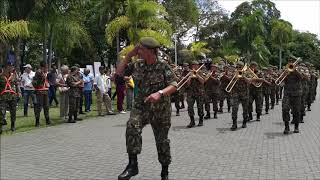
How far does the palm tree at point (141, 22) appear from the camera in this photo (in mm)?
23141

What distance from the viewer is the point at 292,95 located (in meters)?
12.3

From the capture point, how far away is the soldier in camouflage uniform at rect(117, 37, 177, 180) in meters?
6.78

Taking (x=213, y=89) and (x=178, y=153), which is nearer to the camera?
(x=178, y=153)

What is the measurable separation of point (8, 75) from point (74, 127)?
2.28 meters

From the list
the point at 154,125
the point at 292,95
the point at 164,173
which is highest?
the point at 292,95

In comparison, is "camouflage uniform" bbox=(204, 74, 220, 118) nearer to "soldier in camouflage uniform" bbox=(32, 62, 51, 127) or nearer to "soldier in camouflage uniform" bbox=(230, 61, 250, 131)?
"soldier in camouflage uniform" bbox=(230, 61, 250, 131)

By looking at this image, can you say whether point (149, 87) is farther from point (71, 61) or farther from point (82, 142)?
point (71, 61)

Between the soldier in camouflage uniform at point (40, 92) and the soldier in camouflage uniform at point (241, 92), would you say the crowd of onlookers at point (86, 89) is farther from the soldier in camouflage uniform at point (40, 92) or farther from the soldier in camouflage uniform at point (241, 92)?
the soldier in camouflage uniform at point (241, 92)

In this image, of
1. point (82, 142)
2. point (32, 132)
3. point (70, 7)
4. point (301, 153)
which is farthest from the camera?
point (70, 7)

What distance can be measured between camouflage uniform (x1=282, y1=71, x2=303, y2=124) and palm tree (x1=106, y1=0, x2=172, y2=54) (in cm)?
1162

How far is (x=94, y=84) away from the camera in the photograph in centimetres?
1855

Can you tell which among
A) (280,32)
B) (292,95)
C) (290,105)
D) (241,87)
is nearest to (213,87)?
(241,87)

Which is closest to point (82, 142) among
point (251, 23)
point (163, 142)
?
point (163, 142)

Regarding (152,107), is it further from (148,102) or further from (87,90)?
(87,90)
